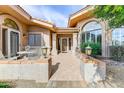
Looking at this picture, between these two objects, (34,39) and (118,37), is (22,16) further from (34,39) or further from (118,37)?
(118,37)

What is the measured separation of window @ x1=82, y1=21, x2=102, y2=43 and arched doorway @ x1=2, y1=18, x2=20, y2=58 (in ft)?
21.4

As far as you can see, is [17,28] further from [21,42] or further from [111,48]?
[111,48]

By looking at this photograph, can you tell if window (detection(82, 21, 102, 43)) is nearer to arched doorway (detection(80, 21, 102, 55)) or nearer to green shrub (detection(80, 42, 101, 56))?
arched doorway (detection(80, 21, 102, 55))

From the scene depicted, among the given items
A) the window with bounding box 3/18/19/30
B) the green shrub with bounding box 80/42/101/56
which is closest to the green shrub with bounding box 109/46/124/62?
the green shrub with bounding box 80/42/101/56

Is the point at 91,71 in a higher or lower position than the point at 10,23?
lower

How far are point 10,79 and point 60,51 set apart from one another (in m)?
14.1

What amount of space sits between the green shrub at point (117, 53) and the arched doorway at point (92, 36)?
1.22 meters

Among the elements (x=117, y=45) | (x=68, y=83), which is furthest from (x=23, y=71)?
(x=117, y=45)

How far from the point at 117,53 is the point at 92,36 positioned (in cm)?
341

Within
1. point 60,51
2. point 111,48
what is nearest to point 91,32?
point 111,48

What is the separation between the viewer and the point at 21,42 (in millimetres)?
14125

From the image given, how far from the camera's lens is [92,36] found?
15.7 metres

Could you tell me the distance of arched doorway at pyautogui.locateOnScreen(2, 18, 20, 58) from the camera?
11055 millimetres

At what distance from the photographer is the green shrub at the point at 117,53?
41.5ft
